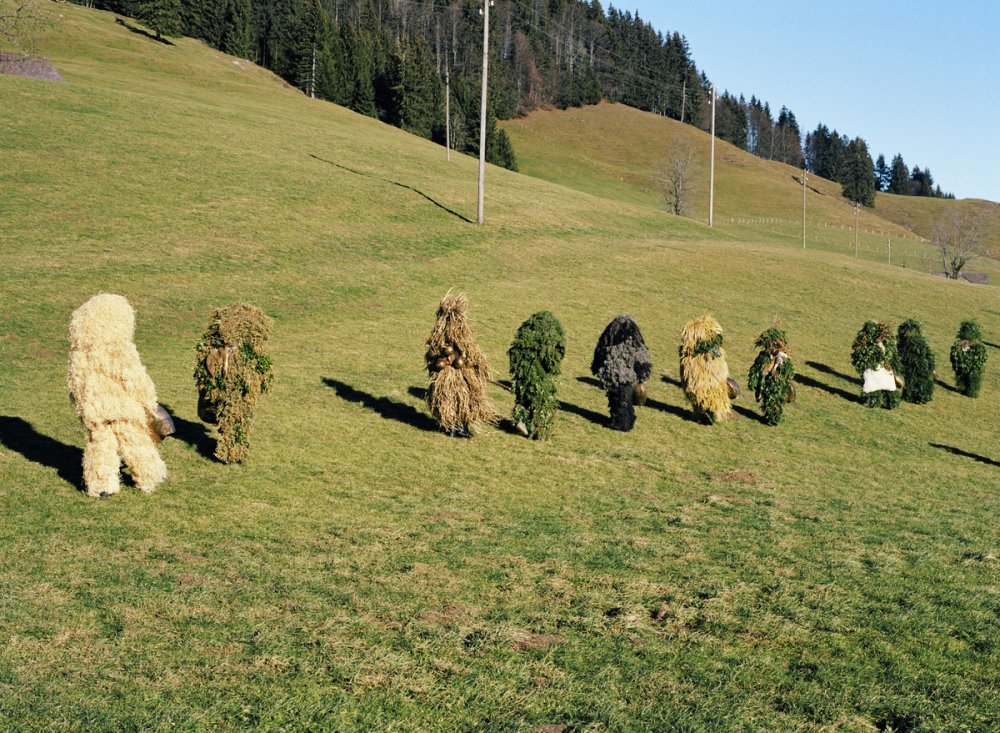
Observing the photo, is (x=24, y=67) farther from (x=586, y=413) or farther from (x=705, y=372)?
(x=705, y=372)

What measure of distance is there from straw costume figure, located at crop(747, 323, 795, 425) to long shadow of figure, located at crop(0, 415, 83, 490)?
16370 mm

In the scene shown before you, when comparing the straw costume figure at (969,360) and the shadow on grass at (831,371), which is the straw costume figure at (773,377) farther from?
the straw costume figure at (969,360)

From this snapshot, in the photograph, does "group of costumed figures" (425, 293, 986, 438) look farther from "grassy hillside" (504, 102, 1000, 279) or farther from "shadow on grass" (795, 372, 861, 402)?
"grassy hillside" (504, 102, 1000, 279)

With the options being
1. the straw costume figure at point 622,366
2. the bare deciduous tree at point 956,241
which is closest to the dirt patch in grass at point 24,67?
the straw costume figure at point 622,366

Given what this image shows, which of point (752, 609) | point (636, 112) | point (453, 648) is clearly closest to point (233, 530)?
point (453, 648)

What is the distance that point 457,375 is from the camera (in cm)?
1738

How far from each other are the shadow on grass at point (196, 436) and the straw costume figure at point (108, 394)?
222 cm

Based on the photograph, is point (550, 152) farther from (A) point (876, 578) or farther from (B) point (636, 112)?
(A) point (876, 578)

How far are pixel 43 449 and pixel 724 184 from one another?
139947mm

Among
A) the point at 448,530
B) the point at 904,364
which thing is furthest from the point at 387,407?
the point at 904,364

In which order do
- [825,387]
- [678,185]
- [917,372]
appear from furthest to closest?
[678,185] → [825,387] → [917,372]

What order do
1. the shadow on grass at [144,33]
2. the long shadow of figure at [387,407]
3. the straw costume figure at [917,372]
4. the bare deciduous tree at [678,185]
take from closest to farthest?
the long shadow of figure at [387,407] → the straw costume figure at [917,372] → the bare deciduous tree at [678,185] → the shadow on grass at [144,33]

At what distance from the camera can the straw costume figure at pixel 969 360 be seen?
1146 inches

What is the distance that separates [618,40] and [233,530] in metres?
205
